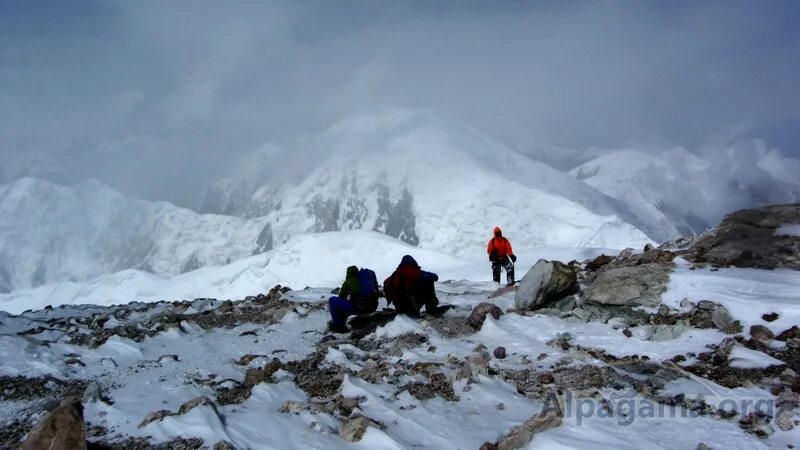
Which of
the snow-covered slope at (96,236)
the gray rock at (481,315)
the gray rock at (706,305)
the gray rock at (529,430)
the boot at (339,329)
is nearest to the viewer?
the gray rock at (529,430)

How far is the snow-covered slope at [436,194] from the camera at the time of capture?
81188 millimetres

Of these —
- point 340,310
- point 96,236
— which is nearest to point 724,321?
point 340,310

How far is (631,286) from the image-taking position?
912cm

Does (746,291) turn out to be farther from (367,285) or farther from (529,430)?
(367,285)

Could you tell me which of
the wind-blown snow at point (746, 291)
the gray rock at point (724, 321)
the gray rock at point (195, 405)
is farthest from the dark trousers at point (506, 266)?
the gray rock at point (195, 405)

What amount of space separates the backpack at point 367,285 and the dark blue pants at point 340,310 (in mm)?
371

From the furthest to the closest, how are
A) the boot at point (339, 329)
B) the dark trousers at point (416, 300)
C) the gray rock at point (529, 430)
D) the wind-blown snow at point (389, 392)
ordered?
the dark trousers at point (416, 300)
the boot at point (339, 329)
the wind-blown snow at point (389, 392)
the gray rock at point (529, 430)

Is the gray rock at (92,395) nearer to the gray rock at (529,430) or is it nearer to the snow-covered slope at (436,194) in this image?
the gray rock at (529,430)

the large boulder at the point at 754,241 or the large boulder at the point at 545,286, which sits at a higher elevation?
the large boulder at the point at 754,241

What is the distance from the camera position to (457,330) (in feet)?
30.3

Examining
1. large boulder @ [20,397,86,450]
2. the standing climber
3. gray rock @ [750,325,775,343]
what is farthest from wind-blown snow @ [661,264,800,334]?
large boulder @ [20,397,86,450]

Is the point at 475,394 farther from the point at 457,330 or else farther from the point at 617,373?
the point at 457,330

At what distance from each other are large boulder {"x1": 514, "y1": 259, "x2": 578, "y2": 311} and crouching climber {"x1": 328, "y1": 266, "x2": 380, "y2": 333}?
2828 mm

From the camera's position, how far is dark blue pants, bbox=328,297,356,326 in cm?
981
